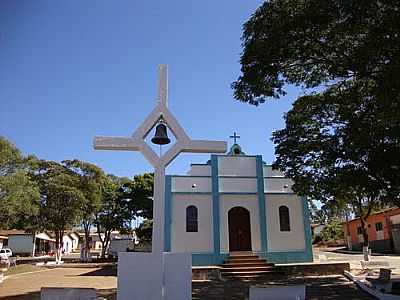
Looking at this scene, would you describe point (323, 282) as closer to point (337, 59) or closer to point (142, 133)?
point (337, 59)

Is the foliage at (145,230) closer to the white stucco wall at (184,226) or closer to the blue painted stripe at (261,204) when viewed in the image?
the white stucco wall at (184,226)

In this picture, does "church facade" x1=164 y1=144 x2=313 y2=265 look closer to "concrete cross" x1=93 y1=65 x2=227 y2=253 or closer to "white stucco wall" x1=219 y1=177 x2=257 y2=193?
"white stucco wall" x1=219 y1=177 x2=257 y2=193

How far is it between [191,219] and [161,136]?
11.5 m

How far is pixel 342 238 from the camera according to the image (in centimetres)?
5503

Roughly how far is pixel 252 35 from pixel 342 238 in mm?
50261

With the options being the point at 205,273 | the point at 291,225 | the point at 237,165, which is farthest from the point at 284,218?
the point at 205,273

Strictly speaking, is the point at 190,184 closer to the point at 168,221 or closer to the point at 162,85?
the point at 168,221

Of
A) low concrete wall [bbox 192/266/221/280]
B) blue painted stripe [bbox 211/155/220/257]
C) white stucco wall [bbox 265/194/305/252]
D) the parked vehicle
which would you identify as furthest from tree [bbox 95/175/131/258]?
low concrete wall [bbox 192/266/221/280]

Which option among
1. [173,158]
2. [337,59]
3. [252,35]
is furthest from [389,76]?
[173,158]

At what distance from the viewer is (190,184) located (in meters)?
20.3

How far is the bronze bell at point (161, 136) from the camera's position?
904 centimetres

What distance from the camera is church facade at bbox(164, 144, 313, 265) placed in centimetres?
1959

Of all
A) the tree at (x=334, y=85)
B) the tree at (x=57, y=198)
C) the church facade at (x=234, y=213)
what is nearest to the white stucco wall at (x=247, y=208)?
the church facade at (x=234, y=213)

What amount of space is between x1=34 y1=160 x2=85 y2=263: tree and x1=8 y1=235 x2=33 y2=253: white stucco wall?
2495cm
